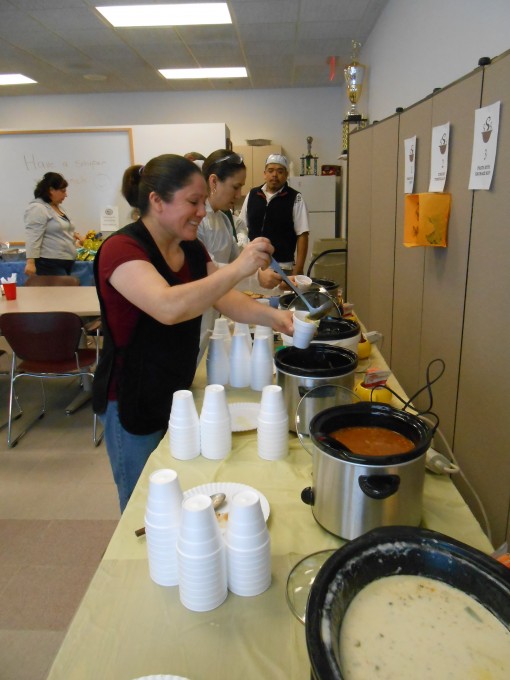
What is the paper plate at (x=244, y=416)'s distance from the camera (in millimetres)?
1209

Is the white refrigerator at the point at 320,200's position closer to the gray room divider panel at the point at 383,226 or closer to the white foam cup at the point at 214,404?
the gray room divider panel at the point at 383,226

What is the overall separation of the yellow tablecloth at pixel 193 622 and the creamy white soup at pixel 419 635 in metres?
0.16

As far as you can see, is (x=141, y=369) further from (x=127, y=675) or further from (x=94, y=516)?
(x=94, y=516)

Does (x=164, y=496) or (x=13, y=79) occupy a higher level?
(x=13, y=79)

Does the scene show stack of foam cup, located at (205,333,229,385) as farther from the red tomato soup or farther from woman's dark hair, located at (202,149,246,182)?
woman's dark hair, located at (202,149,246,182)

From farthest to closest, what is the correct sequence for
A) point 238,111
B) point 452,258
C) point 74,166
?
point 238,111, point 74,166, point 452,258

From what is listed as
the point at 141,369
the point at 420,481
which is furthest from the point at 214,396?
the point at 420,481

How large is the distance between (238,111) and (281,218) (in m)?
3.26

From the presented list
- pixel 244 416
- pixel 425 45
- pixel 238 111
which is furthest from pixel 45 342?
pixel 238 111

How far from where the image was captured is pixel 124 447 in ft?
4.48

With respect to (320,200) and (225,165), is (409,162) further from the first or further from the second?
(320,200)

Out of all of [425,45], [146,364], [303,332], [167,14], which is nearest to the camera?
[303,332]

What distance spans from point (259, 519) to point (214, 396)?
1.29 ft

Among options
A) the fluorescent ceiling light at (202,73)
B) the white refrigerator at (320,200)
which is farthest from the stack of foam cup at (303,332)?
the fluorescent ceiling light at (202,73)
